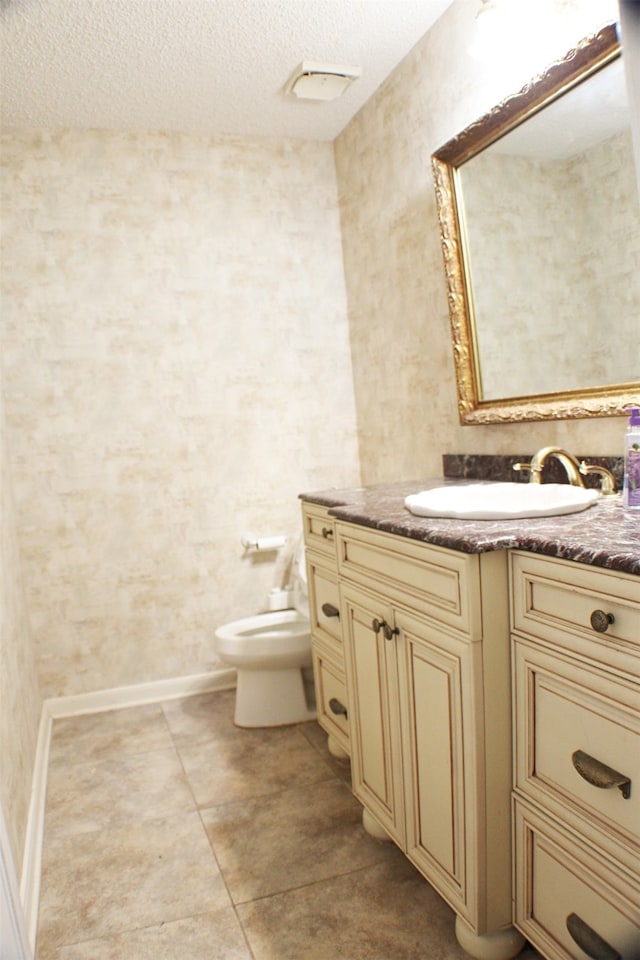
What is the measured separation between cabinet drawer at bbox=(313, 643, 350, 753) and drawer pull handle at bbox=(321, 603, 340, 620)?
15cm

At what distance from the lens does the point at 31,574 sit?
2.71 m

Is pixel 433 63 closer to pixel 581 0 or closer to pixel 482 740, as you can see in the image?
pixel 581 0

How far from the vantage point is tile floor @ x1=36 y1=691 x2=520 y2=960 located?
1491 mm

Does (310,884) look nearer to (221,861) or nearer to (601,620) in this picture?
(221,861)

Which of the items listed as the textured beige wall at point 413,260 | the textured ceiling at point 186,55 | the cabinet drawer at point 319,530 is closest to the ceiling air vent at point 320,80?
the textured ceiling at point 186,55

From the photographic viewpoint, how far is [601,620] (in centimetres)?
102

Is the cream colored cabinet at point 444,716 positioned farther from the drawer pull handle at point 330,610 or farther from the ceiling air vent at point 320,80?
the ceiling air vent at point 320,80

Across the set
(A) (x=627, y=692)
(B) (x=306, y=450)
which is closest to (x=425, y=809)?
(A) (x=627, y=692)

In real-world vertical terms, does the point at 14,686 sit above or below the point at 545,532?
below

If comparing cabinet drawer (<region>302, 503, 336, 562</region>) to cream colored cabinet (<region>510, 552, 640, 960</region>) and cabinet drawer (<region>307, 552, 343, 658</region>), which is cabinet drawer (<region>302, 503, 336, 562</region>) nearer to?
cabinet drawer (<region>307, 552, 343, 658</region>)

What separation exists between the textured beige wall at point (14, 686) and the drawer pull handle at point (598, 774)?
3.88 feet

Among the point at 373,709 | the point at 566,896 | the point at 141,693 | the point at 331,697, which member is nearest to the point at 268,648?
the point at 331,697

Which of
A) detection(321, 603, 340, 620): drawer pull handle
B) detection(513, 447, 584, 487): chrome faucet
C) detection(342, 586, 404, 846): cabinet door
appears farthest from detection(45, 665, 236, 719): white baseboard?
detection(513, 447, 584, 487): chrome faucet

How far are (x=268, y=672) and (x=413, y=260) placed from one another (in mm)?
1599
